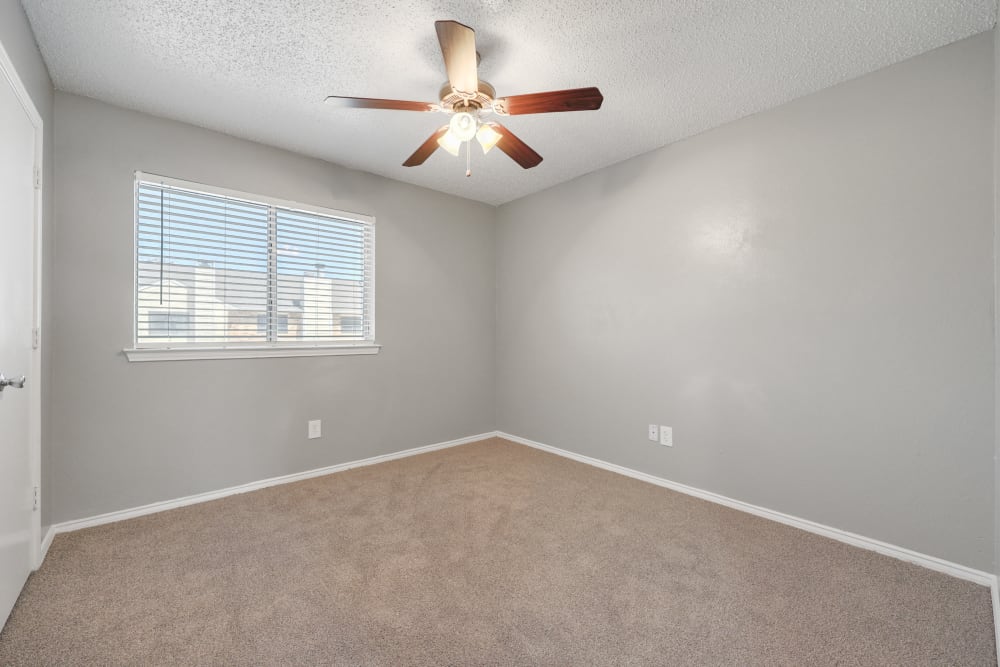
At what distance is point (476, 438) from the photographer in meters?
4.09

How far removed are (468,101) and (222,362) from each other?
2.17 meters

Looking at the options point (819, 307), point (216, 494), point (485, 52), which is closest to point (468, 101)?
point (485, 52)

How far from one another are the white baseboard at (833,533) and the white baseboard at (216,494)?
1596 millimetres

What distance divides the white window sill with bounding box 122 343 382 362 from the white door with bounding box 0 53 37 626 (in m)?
0.60

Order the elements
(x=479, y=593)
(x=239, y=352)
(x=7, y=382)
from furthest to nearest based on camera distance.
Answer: (x=239, y=352)
(x=479, y=593)
(x=7, y=382)

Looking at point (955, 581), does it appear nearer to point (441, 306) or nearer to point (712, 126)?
point (712, 126)

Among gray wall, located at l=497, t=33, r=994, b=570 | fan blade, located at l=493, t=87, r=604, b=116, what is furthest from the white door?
gray wall, located at l=497, t=33, r=994, b=570

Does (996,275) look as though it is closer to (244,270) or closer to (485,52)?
(485,52)

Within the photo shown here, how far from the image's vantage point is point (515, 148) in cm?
220

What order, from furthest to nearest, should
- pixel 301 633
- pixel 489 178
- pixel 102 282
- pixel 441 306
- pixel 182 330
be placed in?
1. pixel 441 306
2. pixel 489 178
3. pixel 182 330
4. pixel 102 282
5. pixel 301 633

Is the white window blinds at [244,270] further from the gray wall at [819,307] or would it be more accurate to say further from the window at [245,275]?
the gray wall at [819,307]

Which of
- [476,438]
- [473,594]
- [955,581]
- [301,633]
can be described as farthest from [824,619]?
[476,438]

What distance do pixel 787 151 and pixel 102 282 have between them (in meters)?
3.79

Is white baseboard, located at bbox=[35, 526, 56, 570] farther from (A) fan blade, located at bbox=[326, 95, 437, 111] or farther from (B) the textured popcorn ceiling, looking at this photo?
(A) fan blade, located at bbox=[326, 95, 437, 111]
